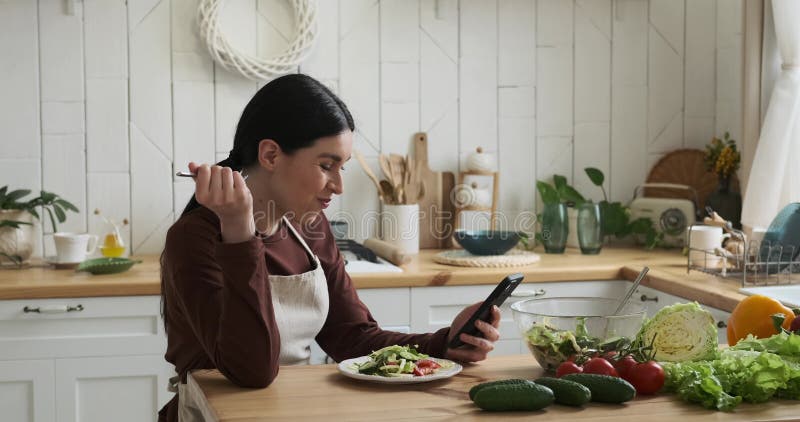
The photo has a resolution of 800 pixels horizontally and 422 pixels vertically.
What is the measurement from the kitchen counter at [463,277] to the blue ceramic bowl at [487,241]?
0.14 meters

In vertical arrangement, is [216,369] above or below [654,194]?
below

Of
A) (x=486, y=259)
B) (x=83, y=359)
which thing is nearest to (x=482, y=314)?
(x=486, y=259)

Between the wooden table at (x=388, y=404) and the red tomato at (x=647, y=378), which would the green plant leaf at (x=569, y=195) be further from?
the red tomato at (x=647, y=378)

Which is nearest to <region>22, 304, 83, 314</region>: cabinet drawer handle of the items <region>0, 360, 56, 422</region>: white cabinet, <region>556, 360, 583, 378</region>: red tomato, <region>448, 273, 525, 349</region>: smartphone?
<region>0, 360, 56, 422</region>: white cabinet

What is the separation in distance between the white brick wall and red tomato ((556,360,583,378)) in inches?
87.2

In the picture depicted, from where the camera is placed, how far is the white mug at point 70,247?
3383mm

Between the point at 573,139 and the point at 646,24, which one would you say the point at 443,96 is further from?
the point at 646,24

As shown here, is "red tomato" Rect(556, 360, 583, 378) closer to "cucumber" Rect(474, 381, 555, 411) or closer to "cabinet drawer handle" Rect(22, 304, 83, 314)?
"cucumber" Rect(474, 381, 555, 411)

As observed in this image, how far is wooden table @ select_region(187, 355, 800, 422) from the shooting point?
1.58m

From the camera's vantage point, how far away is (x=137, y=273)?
3.28 metres

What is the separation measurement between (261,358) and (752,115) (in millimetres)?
2474

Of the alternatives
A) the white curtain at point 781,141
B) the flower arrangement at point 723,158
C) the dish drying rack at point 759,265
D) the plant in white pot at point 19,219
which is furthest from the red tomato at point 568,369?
the flower arrangement at point 723,158

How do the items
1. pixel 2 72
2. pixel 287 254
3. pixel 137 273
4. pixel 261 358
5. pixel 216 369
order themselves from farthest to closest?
1. pixel 2 72
2. pixel 137 273
3. pixel 287 254
4. pixel 216 369
5. pixel 261 358

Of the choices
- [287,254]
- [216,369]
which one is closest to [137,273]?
[287,254]
